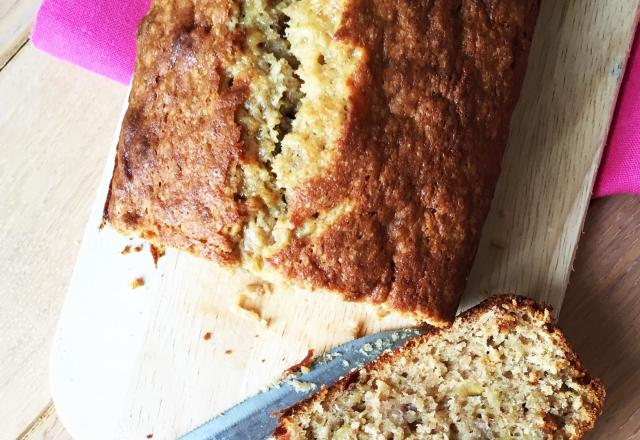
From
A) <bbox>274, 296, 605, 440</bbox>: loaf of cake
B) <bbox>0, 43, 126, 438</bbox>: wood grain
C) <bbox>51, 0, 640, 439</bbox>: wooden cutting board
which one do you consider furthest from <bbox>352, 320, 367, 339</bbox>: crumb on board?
<bbox>0, 43, 126, 438</bbox>: wood grain

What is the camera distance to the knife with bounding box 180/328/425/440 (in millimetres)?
2695

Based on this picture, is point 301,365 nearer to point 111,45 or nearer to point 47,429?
point 47,429

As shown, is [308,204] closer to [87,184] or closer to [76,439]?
[87,184]


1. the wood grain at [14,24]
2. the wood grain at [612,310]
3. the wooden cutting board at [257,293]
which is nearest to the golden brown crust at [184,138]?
the wooden cutting board at [257,293]

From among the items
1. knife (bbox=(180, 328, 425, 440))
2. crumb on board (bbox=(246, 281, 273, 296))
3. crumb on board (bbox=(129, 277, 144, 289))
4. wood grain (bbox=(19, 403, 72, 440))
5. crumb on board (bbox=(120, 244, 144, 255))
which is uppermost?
crumb on board (bbox=(120, 244, 144, 255))

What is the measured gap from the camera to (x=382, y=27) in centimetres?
222

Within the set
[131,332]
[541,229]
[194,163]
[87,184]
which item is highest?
[194,163]

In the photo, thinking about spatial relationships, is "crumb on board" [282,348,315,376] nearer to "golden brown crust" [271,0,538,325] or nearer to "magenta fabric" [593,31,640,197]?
"golden brown crust" [271,0,538,325]

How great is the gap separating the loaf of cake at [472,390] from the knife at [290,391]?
7cm

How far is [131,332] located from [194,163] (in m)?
0.90

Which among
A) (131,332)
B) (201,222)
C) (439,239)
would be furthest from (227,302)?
(439,239)

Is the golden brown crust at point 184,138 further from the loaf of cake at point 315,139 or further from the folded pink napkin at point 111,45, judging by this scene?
the folded pink napkin at point 111,45

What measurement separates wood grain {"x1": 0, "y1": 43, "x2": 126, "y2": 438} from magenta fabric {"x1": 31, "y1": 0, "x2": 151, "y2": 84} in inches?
8.1

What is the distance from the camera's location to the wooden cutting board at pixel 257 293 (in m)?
2.76
